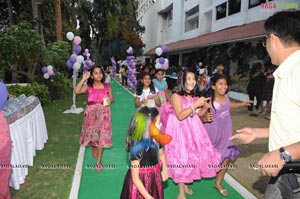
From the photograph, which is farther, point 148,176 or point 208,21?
point 208,21

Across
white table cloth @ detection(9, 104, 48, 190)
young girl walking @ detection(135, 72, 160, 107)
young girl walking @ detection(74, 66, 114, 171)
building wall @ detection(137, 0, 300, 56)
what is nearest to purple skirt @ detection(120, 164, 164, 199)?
white table cloth @ detection(9, 104, 48, 190)

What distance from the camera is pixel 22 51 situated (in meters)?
11.0

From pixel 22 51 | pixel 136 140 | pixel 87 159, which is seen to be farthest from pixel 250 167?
pixel 22 51

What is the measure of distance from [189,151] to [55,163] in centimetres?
281

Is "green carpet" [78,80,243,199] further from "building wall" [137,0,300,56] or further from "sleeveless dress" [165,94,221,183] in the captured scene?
"building wall" [137,0,300,56]

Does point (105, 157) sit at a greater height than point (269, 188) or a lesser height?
lesser

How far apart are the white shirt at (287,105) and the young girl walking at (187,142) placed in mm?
1945

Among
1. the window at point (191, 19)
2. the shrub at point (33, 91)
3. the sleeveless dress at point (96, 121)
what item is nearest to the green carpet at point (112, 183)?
the sleeveless dress at point (96, 121)

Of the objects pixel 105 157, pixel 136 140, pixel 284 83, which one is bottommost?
pixel 105 157

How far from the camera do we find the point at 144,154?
8.73 feet

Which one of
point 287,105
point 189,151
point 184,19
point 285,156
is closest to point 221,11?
point 184,19

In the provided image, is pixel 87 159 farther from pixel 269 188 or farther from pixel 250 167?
pixel 269 188

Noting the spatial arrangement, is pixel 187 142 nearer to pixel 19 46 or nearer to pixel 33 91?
pixel 19 46

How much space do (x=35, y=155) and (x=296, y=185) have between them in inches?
210
